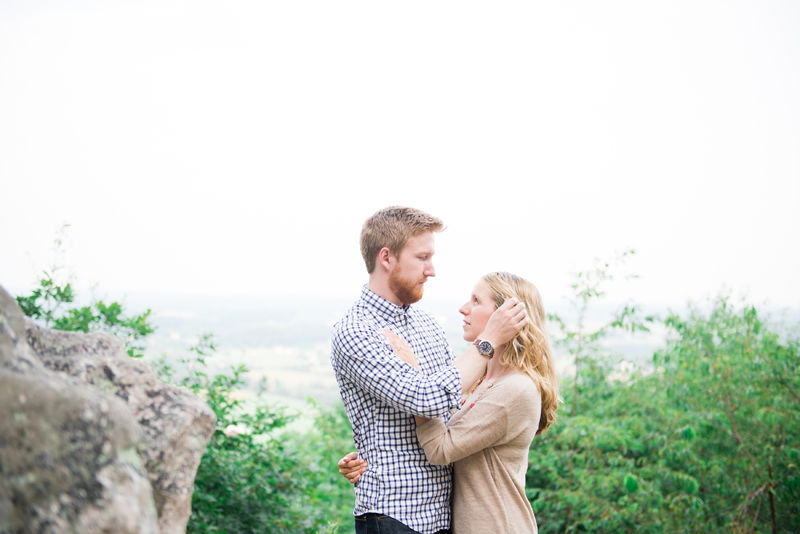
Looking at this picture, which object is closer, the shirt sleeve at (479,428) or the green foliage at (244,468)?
the shirt sleeve at (479,428)

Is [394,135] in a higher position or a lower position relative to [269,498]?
higher

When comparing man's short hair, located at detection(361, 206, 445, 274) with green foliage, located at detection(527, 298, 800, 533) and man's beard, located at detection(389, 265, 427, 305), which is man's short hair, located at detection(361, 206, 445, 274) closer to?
man's beard, located at detection(389, 265, 427, 305)

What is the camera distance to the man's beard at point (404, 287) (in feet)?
7.83

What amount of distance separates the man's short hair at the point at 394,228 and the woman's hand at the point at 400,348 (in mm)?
338

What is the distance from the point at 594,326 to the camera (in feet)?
16.9

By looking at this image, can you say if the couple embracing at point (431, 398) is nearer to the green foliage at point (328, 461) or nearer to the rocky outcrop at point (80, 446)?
the rocky outcrop at point (80, 446)

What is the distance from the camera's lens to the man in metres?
2.07

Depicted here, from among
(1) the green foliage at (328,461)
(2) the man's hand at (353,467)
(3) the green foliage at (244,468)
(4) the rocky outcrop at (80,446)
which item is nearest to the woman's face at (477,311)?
(2) the man's hand at (353,467)

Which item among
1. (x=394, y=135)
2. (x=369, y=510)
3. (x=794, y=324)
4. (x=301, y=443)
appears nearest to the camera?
(x=369, y=510)

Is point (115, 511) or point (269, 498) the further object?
point (269, 498)

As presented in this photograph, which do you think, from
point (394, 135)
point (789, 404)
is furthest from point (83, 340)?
point (394, 135)

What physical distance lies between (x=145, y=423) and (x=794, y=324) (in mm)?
5432

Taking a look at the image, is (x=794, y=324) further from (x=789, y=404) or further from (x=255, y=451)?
(x=255, y=451)

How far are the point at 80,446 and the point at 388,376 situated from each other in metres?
1.22
